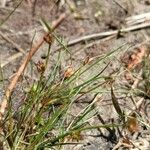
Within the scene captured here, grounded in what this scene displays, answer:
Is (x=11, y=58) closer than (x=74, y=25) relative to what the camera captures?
Yes

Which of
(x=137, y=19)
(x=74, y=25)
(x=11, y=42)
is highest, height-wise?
(x=11, y=42)

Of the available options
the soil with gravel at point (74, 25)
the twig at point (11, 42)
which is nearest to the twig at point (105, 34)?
the soil with gravel at point (74, 25)

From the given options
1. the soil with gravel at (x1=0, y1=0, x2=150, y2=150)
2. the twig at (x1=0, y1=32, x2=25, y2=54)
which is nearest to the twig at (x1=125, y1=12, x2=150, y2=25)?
the soil with gravel at (x1=0, y1=0, x2=150, y2=150)

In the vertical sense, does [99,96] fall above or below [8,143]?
below

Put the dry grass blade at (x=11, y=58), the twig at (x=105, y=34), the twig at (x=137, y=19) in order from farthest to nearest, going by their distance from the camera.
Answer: the twig at (x=137, y=19) < the twig at (x=105, y=34) < the dry grass blade at (x=11, y=58)

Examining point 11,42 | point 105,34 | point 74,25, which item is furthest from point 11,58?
point 105,34

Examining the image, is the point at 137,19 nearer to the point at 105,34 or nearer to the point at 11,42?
the point at 105,34

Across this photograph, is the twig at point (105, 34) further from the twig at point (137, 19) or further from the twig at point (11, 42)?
the twig at point (11, 42)

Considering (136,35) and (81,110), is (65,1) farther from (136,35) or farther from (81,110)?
(81,110)

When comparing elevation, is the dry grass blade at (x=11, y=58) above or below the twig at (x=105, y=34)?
above

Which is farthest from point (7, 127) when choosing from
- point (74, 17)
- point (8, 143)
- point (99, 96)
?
point (74, 17)

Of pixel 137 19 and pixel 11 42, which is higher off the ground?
pixel 11 42
